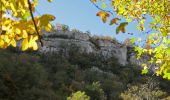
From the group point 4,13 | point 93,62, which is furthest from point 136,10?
point 93,62

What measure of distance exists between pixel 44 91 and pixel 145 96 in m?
11.2

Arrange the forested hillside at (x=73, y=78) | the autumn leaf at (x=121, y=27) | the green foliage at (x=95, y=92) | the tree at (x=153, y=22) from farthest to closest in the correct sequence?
1. the green foliage at (x=95, y=92)
2. the forested hillside at (x=73, y=78)
3. the tree at (x=153, y=22)
4. the autumn leaf at (x=121, y=27)

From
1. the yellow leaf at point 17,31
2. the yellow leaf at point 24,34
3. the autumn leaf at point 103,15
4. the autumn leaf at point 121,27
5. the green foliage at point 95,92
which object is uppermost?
the autumn leaf at point 103,15

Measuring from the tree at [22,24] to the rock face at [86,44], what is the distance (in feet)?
238

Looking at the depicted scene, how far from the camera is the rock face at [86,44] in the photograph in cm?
7794

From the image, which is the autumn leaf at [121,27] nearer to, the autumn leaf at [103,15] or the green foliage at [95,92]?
the autumn leaf at [103,15]

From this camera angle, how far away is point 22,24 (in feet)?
9.83

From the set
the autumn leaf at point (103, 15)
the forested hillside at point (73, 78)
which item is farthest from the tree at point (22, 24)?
the forested hillside at point (73, 78)

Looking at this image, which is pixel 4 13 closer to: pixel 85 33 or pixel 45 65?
pixel 45 65

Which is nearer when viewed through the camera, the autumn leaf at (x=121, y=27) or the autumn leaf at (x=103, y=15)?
the autumn leaf at (x=121, y=27)

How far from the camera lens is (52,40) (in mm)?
79125

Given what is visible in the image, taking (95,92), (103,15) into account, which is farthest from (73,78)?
(103,15)

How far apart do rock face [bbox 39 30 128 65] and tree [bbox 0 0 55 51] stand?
7258 cm

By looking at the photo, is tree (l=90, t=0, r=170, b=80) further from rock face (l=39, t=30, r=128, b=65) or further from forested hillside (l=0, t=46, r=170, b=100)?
rock face (l=39, t=30, r=128, b=65)
